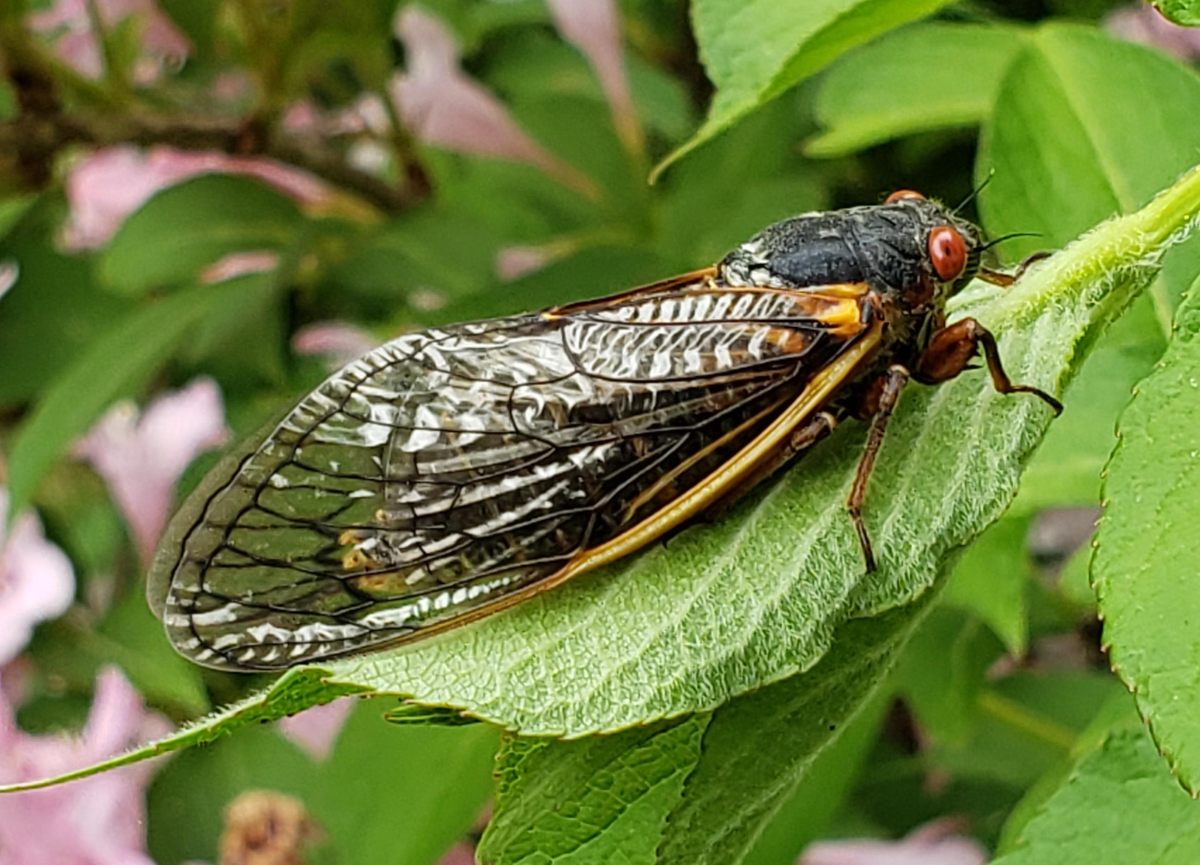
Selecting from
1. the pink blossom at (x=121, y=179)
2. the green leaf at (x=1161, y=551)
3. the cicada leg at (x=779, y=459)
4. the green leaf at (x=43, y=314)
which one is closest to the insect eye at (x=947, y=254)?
the cicada leg at (x=779, y=459)

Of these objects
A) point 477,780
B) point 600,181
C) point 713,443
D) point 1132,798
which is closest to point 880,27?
point 713,443

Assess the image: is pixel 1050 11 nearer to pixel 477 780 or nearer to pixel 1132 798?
pixel 477 780

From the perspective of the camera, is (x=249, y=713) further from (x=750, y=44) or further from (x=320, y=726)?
(x=320, y=726)

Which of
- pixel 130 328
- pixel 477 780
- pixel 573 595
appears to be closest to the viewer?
pixel 573 595

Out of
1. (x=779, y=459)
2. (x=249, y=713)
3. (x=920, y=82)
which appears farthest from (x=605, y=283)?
(x=249, y=713)

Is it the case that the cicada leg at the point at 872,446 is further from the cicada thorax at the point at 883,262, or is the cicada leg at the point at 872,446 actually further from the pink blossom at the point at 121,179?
the pink blossom at the point at 121,179
